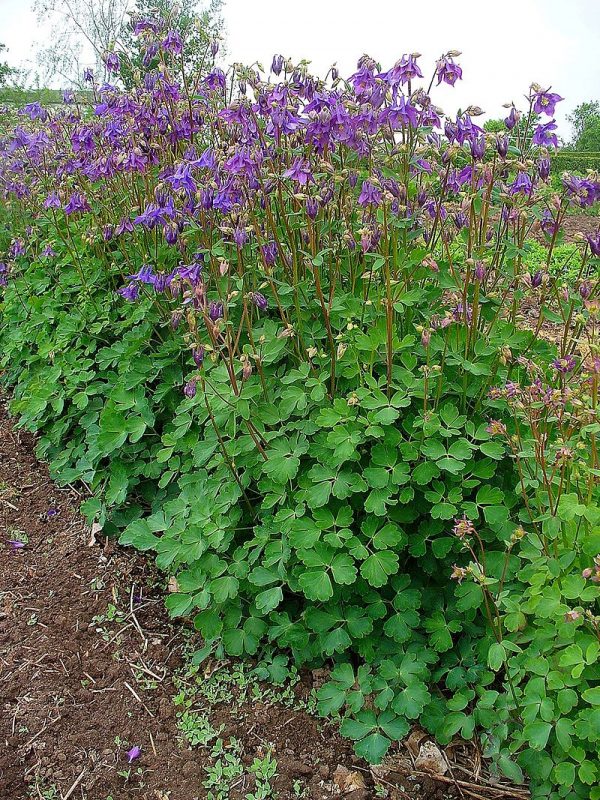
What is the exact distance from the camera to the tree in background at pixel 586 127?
44.3 ft

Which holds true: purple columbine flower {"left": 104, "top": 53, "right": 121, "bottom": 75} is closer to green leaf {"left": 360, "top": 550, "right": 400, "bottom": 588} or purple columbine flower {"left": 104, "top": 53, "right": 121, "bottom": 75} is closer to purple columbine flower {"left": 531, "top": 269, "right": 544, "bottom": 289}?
purple columbine flower {"left": 531, "top": 269, "right": 544, "bottom": 289}

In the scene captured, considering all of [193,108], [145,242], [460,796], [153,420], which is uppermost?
[193,108]

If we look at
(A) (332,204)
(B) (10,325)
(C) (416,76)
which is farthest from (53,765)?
(B) (10,325)

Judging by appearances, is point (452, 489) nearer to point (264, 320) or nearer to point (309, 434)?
point (309, 434)

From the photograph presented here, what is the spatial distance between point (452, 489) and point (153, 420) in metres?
1.51

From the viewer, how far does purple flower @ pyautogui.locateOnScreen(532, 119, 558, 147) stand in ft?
7.84

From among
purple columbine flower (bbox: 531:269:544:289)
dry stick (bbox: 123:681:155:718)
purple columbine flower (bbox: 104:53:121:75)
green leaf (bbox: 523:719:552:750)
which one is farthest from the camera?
purple columbine flower (bbox: 104:53:121:75)

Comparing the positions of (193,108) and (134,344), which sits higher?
(193,108)

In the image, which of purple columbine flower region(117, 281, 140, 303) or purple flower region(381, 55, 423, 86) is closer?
purple flower region(381, 55, 423, 86)

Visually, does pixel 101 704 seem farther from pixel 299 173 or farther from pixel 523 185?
pixel 523 185

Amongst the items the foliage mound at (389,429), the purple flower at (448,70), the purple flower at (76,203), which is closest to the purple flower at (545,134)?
the foliage mound at (389,429)

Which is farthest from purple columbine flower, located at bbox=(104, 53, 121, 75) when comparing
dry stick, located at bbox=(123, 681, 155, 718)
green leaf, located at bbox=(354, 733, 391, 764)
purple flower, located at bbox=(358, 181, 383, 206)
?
green leaf, located at bbox=(354, 733, 391, 764)

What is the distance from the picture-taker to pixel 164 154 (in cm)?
342

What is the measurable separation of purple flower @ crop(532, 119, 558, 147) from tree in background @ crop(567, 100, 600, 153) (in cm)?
1188
